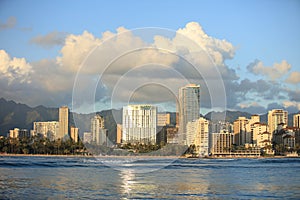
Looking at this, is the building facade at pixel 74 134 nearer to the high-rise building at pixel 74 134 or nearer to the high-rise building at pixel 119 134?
the high-rise building at pixel 74 134

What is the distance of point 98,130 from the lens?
5134cm

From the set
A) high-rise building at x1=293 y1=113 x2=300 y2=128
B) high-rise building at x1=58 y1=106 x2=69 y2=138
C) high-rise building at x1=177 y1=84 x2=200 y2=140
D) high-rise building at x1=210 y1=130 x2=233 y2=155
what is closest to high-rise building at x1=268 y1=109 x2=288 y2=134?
high-rise building at x1=293 y1=113 x2=300 y2=128

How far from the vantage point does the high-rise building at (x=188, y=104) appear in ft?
124

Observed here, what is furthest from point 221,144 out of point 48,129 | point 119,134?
point 119,134

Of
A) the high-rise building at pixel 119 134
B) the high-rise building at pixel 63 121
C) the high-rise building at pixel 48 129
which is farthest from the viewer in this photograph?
the high-rise building at pixel 48 129

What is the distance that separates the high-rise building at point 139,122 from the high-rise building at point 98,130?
7.06 ft

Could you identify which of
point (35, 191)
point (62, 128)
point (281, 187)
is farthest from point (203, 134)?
point (35, 191)

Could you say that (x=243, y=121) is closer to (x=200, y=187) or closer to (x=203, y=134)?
(x=203, y=134)

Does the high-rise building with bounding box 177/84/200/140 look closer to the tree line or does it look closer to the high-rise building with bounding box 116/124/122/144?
the high-rise building with bounding box 116/124/122/144

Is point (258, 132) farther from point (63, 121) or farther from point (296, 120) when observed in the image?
point (63, 121)

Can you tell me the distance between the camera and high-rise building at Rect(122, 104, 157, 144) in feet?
134

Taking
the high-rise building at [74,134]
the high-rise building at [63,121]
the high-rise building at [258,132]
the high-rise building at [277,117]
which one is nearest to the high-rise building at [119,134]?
the high-rise building at [74,134]

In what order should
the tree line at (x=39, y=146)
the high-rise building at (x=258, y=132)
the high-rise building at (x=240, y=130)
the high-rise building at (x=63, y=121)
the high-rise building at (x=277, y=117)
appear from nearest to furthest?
the tree line at (x=39, y=146) → the high-rise building at (x=63, y=121) → the high-rise building at (x=258, y=132) → the high-rise building at (x=240, y=130) → the high-rise building at (x=277, y=117)

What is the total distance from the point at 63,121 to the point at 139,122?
37.5m
